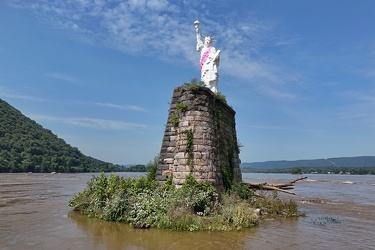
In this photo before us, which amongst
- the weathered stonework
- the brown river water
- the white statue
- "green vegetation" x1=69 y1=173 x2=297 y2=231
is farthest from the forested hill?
the brown river water

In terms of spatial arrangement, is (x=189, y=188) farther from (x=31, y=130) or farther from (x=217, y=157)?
(x=31, y=130)

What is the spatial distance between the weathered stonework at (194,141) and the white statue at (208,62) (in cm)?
147

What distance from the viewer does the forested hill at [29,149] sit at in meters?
66.6

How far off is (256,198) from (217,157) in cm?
411

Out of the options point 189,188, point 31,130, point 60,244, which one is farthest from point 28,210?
point 31,130

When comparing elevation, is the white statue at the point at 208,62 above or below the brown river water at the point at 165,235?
above

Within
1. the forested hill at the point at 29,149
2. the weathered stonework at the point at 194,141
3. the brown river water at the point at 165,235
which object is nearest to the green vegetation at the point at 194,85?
the weathered stonework at the point at 194,141

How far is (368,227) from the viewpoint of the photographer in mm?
12266

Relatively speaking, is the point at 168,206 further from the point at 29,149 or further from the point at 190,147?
the point at 29,149

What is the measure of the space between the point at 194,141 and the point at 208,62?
4.89 meters

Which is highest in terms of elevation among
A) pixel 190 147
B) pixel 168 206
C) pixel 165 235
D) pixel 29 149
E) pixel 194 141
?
pixel 29 149

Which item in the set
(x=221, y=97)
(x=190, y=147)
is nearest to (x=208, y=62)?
(x=221, y=97)

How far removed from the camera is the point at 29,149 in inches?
2820

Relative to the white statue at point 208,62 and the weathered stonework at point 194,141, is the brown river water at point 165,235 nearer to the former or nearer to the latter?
the weathered stonework at point 194,141
